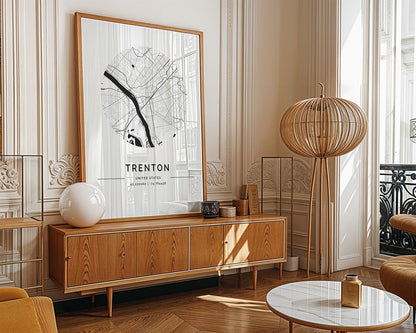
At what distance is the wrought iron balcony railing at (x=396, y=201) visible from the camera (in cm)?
401

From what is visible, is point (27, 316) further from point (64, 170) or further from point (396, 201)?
point (396, 201)

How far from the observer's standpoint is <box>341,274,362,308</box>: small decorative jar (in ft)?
6.77

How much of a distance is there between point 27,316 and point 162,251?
1.87m

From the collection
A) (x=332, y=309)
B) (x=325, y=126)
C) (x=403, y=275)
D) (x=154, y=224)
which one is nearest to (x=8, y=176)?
(x=154, y=224)

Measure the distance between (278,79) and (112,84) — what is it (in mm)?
1692

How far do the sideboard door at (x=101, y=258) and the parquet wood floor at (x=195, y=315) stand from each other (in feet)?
0.88

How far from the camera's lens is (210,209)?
11.6ft

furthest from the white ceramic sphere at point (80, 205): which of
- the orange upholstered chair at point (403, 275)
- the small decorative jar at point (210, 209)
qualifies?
the orange upholstered chair at point (403, 275)

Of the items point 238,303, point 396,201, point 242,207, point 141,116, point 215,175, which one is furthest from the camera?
point 396,201

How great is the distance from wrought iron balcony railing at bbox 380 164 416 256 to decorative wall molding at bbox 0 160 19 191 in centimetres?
311

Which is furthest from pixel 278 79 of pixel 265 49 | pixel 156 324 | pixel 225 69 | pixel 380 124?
pixel 156 324

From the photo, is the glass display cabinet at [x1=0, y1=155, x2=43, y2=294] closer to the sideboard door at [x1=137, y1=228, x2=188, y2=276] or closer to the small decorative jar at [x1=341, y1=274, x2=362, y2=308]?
the sideboard door at [x1=137, y1=228, x2=188, y2=276]

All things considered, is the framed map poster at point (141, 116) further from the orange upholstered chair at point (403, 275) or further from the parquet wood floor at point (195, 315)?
the orange upholstered chair at point (403, 275)

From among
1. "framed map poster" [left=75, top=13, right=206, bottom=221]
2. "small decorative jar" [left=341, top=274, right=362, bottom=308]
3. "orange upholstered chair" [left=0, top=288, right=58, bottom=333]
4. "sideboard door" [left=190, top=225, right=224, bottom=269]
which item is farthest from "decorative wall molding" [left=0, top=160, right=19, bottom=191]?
"small decorative jar" [left=341, top=274, right=362, bottom=308]
